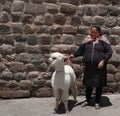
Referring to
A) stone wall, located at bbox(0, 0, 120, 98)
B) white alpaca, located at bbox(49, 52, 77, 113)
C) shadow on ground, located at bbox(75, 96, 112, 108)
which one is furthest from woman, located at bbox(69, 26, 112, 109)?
stone wall, located at bbox(0, 0, 120, 98)

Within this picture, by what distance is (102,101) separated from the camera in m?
7.04

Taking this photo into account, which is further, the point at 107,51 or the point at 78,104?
the point at 78,104

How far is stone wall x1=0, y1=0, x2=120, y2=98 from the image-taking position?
23.8 feet

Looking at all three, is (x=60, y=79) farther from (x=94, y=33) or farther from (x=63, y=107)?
(x=94, y=33)

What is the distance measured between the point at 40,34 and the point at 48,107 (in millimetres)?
1389

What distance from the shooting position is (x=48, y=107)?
680cm

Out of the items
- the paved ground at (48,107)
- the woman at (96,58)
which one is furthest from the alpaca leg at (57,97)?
the woman at (96,58)

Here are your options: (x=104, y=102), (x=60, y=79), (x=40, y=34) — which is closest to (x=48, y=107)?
(x=60, y=79)

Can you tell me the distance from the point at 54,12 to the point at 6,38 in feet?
3.30

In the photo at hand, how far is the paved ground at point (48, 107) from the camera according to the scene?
643 centimetres

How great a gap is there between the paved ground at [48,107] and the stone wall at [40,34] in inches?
10.5

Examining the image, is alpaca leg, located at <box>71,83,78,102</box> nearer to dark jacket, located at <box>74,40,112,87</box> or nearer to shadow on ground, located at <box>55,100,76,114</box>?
shadow on ground, located at <box>55,100,76,114</box>

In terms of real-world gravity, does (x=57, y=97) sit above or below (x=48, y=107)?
above

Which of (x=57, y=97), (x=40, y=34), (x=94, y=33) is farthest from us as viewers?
(x=40, y=34)
